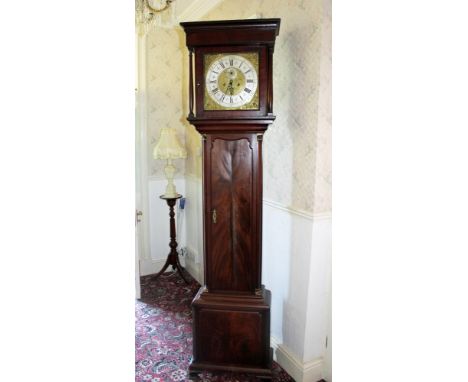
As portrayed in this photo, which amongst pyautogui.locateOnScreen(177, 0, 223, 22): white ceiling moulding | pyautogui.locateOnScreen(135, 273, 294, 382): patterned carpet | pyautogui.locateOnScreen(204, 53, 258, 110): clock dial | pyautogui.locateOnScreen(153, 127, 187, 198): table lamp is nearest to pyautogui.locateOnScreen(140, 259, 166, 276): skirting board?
pyautogui.locateOnScreen(135, 273, 294, 382): patterned carpet

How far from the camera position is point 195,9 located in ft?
8.85

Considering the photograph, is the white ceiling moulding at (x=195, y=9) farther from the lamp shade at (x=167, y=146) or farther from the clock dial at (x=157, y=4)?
the lamp shade at (x=167, y=146)

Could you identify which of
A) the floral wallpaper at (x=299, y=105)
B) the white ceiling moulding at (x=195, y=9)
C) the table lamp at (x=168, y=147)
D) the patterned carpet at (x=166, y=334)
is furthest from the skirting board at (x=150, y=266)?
the white ceiling moulding at (x=195, y=9)

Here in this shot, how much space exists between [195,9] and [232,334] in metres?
2.42

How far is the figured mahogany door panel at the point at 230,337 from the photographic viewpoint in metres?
1.78

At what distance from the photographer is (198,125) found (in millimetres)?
1686

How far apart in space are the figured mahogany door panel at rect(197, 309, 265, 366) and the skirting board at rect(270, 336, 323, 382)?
18 centimetres

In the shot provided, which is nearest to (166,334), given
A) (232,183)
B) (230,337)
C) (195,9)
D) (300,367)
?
(230,337)

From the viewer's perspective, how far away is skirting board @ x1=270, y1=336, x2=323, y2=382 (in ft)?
5.84
